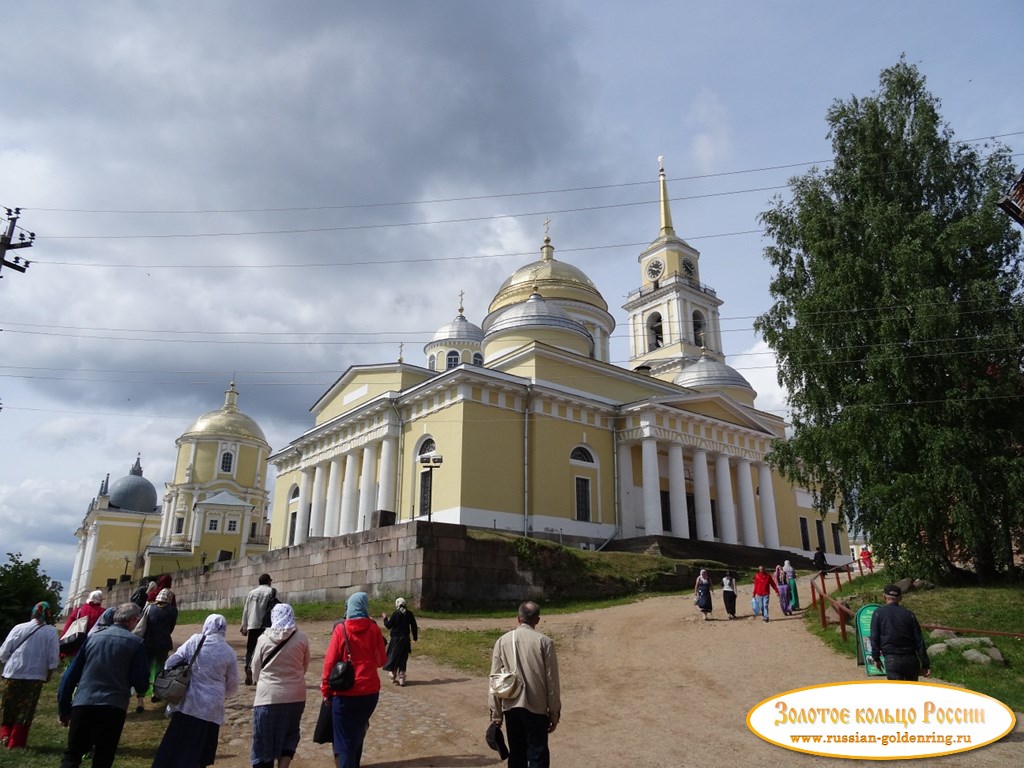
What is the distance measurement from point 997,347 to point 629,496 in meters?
20.8

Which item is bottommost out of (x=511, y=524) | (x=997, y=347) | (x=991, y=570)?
(x=991, y=570)

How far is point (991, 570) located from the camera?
17047 mm

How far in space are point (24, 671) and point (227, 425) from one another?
A: 6489 centimetres

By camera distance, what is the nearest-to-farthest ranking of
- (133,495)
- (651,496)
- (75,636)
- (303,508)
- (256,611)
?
(75,636) → (256,611) → (651,496) → (303,508) → (133,495)

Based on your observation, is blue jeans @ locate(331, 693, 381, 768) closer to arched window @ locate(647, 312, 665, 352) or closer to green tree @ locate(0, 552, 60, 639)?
green tree @ locate(0, 552, 60, 639)

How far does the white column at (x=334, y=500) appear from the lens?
128ft

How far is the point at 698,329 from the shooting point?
54.8 meters

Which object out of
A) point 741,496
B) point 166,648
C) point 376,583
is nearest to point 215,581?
point 376,583

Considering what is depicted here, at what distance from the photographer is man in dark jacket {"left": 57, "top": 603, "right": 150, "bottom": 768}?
6.71 m

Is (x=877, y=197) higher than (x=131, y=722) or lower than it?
higher

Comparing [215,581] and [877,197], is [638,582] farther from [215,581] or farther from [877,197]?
[215,581]

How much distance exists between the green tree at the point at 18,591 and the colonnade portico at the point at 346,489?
1873 centimetres

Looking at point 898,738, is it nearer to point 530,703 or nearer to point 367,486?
point 530,703

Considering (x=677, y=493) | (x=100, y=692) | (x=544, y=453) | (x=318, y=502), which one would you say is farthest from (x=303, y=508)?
(x=100, y=692)
